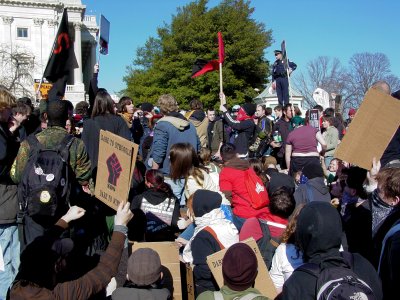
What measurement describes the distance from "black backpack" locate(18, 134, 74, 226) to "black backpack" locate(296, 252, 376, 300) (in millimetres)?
2377

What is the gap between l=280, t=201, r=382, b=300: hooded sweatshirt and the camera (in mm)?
2752

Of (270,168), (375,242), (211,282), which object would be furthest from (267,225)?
(270,168)

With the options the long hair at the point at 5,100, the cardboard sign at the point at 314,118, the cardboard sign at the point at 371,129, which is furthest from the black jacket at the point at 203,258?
the cardboard sign at the point at 314,118

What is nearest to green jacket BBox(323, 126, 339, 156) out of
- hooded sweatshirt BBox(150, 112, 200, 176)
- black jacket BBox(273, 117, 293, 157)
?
black jacket BBox(273, 117, 293, 157)

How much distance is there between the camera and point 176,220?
5848 mm

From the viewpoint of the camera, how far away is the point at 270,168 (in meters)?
8.05

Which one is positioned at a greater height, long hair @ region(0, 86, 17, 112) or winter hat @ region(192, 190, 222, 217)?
long hair @ region(0, 86, 17, 112)

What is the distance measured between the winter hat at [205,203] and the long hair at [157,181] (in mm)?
1250

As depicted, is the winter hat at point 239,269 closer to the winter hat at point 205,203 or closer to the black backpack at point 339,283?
the black backpack at point 339,283

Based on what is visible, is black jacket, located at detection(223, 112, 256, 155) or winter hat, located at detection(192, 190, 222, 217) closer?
winter hat, located at detection(192, 190, 222, 217)

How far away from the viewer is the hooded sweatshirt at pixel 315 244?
9.03ft

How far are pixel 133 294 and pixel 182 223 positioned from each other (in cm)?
208

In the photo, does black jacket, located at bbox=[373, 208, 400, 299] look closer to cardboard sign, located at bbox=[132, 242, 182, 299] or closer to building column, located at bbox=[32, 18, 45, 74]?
cardboard sign, located at bbox=[132, 242, 182, 299]

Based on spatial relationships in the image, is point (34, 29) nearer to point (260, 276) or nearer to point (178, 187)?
point (178, 187)
